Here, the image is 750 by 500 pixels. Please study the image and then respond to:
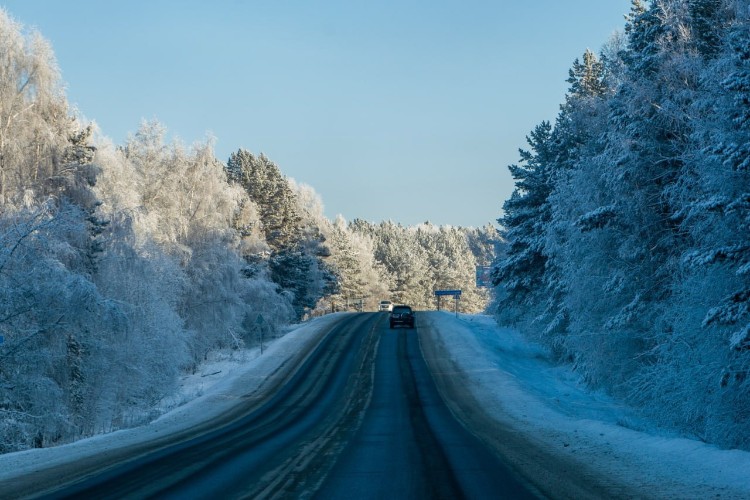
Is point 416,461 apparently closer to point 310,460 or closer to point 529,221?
point 310,460

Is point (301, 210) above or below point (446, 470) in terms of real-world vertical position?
above

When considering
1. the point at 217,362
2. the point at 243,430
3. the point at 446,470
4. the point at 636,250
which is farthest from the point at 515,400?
the point at 217,362

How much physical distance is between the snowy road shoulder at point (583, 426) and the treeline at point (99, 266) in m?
12.0

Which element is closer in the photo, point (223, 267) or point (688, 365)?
point (688, 365)

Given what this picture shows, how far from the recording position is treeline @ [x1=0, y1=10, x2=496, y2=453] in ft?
69.5

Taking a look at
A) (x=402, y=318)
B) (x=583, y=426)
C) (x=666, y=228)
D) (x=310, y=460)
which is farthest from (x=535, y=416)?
(x=402, y=318)

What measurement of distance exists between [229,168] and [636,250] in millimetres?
62429

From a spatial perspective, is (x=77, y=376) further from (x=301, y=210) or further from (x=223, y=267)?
(x=301, y=210)

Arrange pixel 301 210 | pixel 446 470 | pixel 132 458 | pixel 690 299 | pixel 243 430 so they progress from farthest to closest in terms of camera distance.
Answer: pixel 301 210 → pixel 690 299 → pixel 243 430 → pixel 132 458 → pixel 446 470

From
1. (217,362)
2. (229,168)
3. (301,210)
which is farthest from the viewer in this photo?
(301,210)

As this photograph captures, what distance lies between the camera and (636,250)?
1027 inches

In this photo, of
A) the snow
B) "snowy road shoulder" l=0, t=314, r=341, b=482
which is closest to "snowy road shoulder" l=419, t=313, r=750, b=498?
the snow

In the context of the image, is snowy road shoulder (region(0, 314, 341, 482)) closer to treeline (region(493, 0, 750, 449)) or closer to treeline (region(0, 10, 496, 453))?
treeline (region(0, 10, 496, 453))

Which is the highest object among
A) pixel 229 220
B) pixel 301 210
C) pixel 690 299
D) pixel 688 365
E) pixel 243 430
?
pixel 301 210
